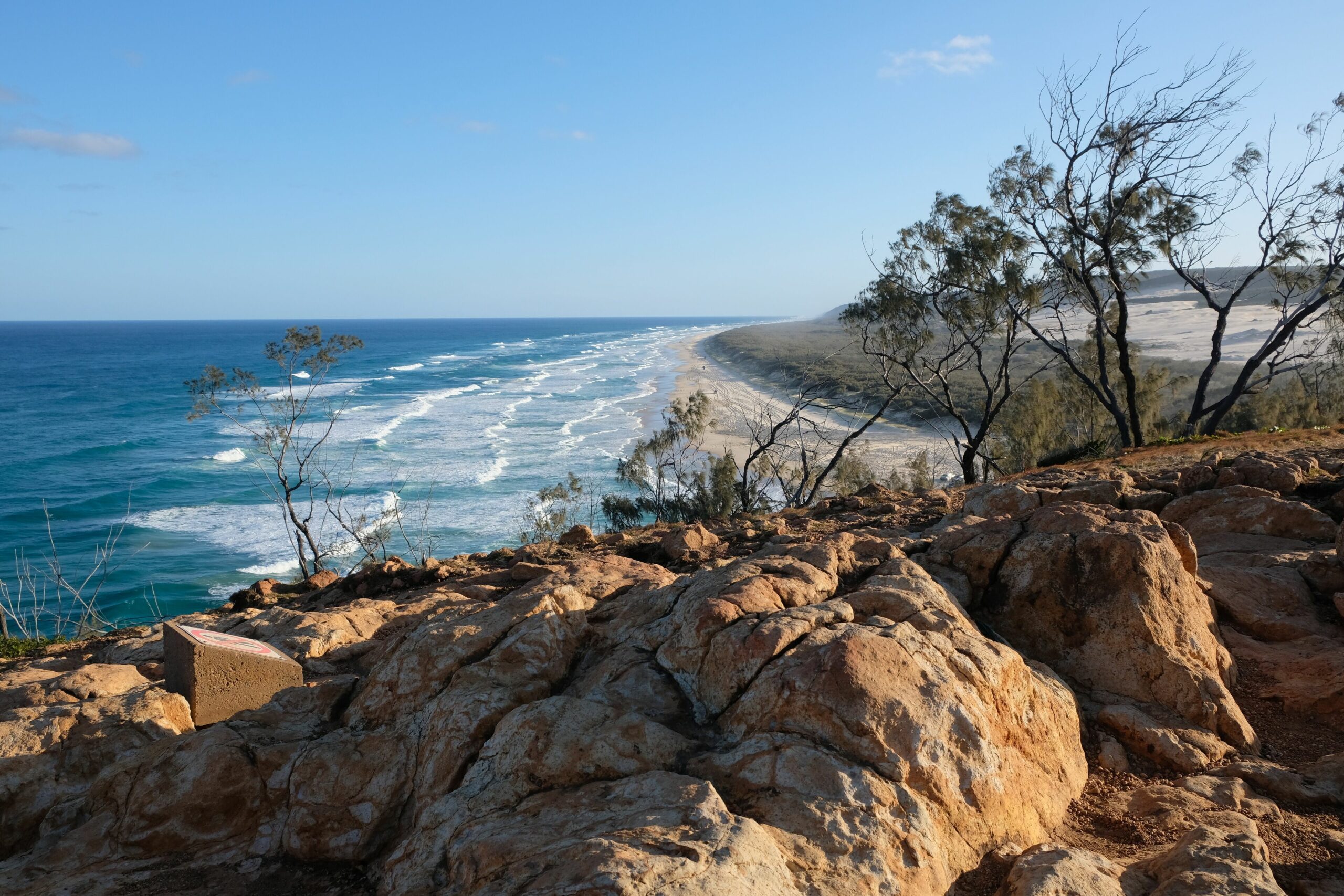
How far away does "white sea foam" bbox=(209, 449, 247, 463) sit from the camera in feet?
131

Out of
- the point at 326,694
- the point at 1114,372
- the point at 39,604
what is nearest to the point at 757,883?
the point at 326,694

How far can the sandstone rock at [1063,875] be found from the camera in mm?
3311

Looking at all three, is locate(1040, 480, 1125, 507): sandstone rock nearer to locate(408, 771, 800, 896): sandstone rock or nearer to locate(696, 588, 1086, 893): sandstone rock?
locate(696, 588, 1086, 893): sandstone rock

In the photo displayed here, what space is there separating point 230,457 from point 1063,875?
44.4 metres

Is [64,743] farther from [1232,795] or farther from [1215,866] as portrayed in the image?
[1232,795]

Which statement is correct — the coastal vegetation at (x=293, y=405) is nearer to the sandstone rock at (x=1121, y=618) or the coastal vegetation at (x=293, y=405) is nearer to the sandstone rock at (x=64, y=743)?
the sandstone rock at (x=64, y=743)

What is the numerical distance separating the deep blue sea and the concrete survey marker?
16.6 m

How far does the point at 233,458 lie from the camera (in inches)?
1597

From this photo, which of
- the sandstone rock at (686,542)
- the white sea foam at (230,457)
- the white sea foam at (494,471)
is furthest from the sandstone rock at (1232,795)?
the white sea foam at (230,457)

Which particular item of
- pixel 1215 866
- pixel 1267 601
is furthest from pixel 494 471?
pixel 1215 866

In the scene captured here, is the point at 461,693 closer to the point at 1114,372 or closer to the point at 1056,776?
the point at 1056,776

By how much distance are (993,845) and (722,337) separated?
128 m

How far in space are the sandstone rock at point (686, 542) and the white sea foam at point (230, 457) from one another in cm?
3633

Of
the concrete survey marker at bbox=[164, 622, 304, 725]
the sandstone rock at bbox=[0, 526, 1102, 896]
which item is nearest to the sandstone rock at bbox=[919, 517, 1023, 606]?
the sandstone rock at bbox=[0, 526, 1102, 896]
